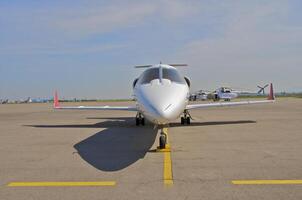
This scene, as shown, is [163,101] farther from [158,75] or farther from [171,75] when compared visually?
[171,75]

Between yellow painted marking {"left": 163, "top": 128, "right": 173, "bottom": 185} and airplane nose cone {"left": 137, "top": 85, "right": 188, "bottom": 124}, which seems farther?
airplane nose cone {"left": 137, "top": 85, "right": 188, "bottom": 124}

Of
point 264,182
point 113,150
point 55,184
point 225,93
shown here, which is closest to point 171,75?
point 113,150

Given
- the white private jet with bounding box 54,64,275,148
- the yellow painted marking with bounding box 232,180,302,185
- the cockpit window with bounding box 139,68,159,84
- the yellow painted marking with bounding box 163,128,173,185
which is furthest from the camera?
the cockpit window with bounding box 139,68,159,84

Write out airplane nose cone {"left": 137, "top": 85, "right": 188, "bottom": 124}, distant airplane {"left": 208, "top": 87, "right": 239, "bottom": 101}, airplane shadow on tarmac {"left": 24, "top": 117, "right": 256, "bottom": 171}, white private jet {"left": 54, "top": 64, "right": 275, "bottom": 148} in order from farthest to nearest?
1. distant airplane {"left": 208, "top": 87, "right": 239, "bottom": 101}
2. white private jet {"left": 54, "top": 64, "right": 275, "bottom": 148}
3. airplane nose cone {"left": 137, "top": 85, "right": 188, "bottom": 124}
4. airplane shadow on tarmac {"left": 24, "top": 117, "right": 256, "bottom": 171}

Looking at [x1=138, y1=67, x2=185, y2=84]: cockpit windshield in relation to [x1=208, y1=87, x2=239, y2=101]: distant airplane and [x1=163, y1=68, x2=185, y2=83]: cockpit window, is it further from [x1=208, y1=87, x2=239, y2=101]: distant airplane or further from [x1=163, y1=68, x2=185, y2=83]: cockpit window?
[x1=208, y1=87, x2=239, y2=101]: distant airplane

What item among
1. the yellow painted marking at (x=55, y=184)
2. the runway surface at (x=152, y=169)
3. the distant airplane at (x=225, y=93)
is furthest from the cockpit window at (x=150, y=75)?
the distant airplane at (x=225, y=93)

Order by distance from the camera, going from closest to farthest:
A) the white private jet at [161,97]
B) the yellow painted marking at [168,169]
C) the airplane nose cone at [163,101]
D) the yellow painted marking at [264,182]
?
the yellow painted marking at [264,182] < the yellow painted marking at [168,169] < the airplane nose cone at [163,101] < the white private jet at [161,97]

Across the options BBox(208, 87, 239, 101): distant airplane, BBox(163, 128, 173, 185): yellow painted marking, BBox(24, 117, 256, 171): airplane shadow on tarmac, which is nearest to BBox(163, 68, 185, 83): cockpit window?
BBox(24, 117, 256, 171): airplane shadow on tarmac

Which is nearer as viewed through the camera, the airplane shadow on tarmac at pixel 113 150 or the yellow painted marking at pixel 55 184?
the yellow painted marking at pixel 55 184

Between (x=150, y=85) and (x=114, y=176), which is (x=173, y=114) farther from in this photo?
(x=114, y=176)

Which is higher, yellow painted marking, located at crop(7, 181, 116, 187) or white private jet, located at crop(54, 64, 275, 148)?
white private jet, located at crop(54, 64, 275, 148)

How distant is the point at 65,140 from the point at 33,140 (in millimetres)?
1122

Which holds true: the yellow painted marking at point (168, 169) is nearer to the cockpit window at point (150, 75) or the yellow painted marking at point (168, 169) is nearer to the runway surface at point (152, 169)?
the runway surface at point (152, 169)

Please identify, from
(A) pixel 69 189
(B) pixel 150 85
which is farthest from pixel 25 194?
(B) pixel 150 85
